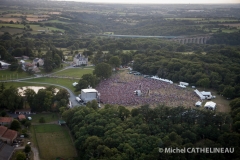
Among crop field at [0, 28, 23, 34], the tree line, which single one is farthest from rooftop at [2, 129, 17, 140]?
crop field at [0, 28, 23, 34]

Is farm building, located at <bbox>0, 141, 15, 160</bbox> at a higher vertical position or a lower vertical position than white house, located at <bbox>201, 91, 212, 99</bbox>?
higher

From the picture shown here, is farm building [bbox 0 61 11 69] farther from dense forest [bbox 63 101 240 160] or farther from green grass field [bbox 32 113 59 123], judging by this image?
dense forest [bbox 63 101 240 160]

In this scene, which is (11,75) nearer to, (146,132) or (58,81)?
(58,81)

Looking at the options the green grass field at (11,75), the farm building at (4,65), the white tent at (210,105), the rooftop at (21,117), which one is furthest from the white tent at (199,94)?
the farm building at (4,65)

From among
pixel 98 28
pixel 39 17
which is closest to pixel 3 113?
pixel 39 17

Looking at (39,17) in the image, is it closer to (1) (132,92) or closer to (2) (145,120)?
(1) (132,92)
